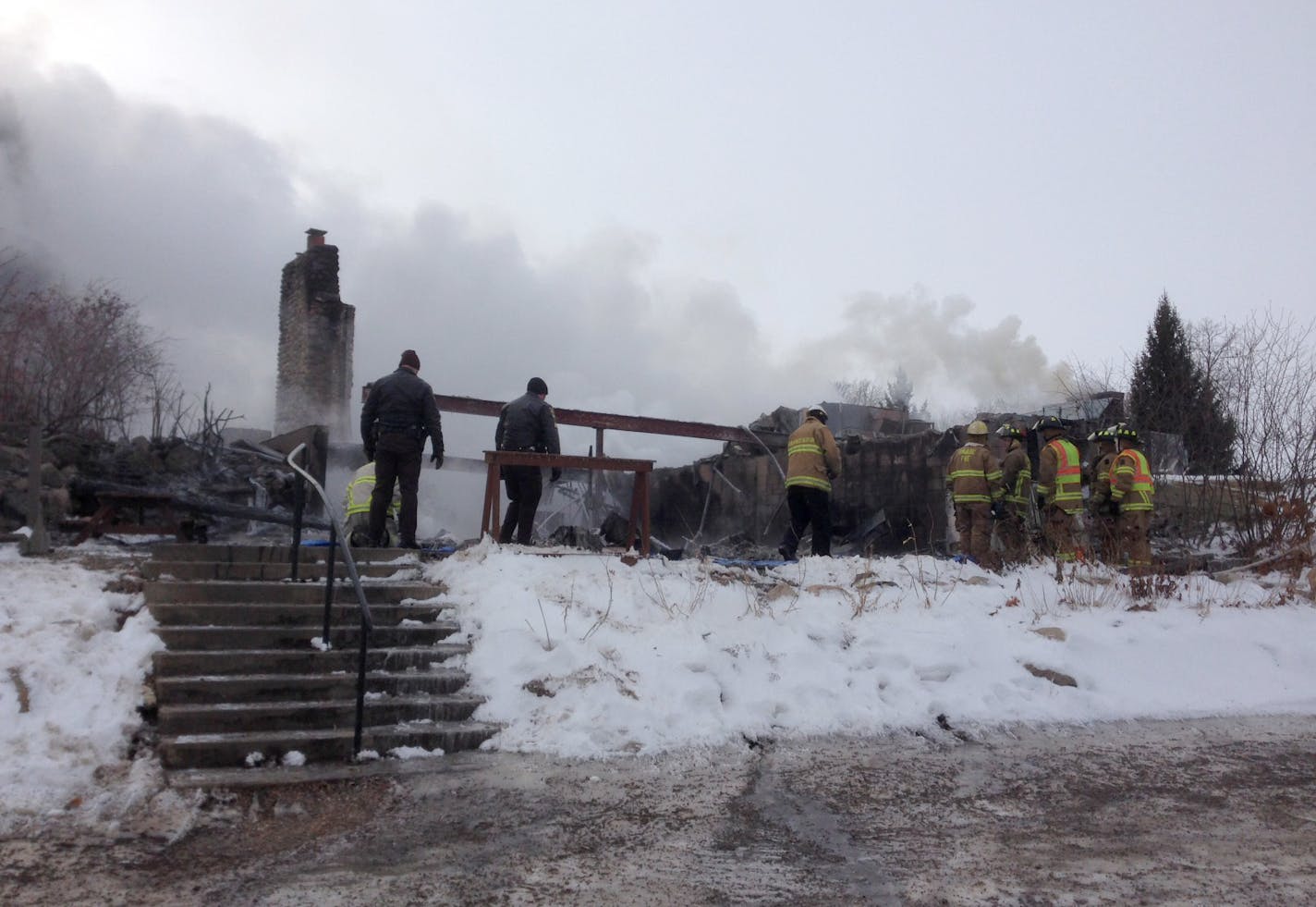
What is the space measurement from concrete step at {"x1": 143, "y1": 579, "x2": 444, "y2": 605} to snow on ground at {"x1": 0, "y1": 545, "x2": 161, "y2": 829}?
0.19m

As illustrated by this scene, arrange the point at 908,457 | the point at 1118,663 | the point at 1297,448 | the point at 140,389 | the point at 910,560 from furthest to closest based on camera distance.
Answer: the point at 140,389 → the point at 908,457 → the point at 1297,448 → the point at 910,560 → the point at 1118,663

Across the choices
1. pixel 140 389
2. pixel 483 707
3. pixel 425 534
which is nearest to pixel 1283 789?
pixel 483 707

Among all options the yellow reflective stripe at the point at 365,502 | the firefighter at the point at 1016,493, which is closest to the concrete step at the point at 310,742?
the yellow reflective stripe at the point at 365,502

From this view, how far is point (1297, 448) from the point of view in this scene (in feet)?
38.7

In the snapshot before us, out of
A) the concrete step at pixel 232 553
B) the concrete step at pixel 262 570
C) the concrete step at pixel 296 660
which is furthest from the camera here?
the concrete step at pixel 232 553

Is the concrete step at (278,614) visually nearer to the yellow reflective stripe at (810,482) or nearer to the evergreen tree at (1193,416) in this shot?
the yellow reflective stripe at (810,482)

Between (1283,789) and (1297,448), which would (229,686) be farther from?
(1297,448)

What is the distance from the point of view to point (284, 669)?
18.9 feet

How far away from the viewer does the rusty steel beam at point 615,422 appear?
1430 cm

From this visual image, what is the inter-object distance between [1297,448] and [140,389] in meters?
20.8

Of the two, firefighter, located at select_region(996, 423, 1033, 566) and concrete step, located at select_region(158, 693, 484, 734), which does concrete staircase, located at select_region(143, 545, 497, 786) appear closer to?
concrete step, located at select_region(158, 693, 484, 734)

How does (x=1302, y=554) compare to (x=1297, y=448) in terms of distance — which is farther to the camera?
(x=1297, y=448)

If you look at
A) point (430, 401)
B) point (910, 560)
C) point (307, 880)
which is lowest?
point (307, 880)

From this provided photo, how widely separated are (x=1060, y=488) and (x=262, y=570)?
7447mm
